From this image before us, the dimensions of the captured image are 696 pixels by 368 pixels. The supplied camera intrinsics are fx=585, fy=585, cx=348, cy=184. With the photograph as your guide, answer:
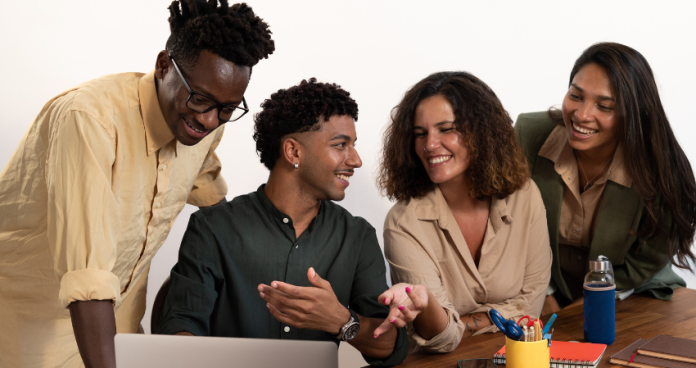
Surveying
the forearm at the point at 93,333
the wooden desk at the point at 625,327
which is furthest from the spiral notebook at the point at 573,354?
the forearm at the point at 93,333

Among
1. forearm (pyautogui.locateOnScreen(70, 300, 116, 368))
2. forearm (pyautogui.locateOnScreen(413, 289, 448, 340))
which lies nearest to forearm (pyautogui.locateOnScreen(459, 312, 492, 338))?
forearm (pyautogui.locateOnScreen(413, 289, 448, 340))

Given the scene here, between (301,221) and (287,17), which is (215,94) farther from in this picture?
(287,17)

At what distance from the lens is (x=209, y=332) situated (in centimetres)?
177

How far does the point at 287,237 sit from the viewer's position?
1.88 metres

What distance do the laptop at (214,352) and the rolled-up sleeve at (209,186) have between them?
116 centimetres

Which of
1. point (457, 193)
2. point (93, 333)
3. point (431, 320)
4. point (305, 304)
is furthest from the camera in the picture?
point (457, 193)

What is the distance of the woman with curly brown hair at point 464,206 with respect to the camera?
202cm

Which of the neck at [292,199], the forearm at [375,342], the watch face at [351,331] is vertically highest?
the neck at [292,199]

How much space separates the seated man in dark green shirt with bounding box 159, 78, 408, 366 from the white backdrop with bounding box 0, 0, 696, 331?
93 centimetres

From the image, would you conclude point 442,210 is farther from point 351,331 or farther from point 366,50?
point 366,50

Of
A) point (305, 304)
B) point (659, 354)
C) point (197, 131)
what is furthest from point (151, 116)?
point (659, 354)

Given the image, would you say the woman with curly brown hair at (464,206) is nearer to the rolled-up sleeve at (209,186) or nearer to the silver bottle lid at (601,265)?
the silver bottle lid at (601,265)

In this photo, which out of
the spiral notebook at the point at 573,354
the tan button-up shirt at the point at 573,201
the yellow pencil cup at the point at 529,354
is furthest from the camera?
the tan button-up shirt at the point at 573,201

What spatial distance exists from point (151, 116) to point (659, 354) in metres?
1.52
